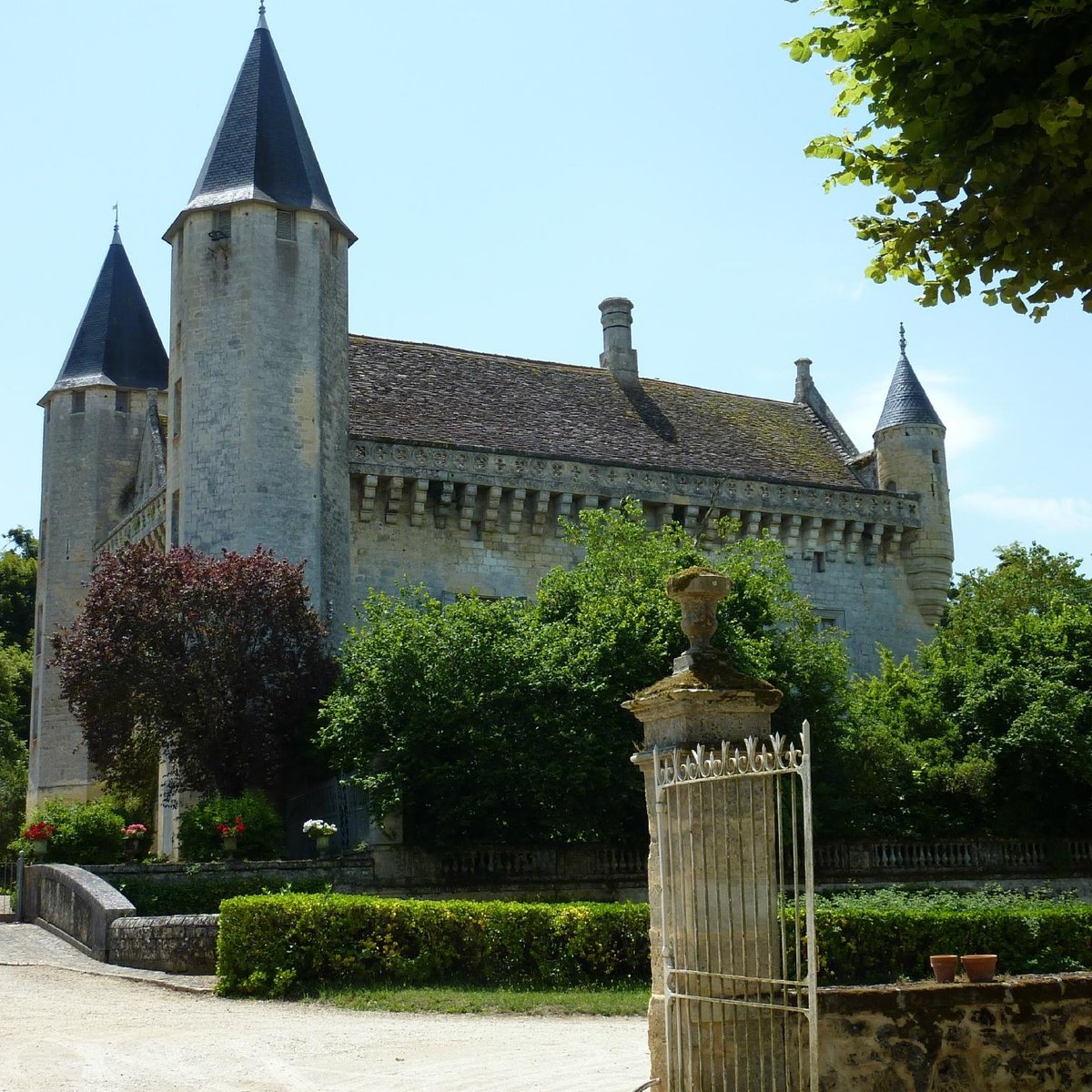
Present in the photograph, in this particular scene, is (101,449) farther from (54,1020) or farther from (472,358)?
(54,1020)

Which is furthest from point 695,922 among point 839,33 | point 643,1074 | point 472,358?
point 472,358

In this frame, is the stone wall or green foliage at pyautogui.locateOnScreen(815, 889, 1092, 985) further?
the stone wall

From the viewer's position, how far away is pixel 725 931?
8047 mm

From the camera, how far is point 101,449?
3312cm

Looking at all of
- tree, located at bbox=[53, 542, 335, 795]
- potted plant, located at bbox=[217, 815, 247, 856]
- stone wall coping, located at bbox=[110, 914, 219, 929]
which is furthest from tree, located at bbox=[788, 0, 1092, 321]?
tree, located at bbox=[53, 542, 335, 795]

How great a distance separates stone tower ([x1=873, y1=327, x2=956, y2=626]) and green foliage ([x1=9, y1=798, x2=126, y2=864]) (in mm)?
19006

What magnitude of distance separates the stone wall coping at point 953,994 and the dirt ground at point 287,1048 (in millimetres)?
2227

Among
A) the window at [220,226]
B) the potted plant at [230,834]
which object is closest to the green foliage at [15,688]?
the window at [220,226]

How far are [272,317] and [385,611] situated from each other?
6.81 meters

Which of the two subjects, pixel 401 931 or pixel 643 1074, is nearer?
pixel 643 1074

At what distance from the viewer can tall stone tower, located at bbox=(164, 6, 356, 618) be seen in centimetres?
2611

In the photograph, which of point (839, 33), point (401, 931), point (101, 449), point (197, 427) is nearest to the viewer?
point (839, 33)

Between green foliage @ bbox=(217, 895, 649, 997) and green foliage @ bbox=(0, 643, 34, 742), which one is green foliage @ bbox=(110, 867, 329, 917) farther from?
green foliage @ bbox=(0, 643, 34, 742)

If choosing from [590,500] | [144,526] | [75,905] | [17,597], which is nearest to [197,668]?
[75,905]
